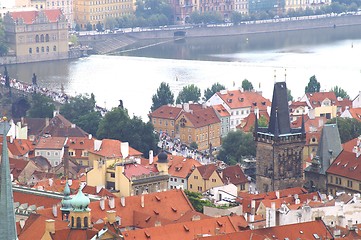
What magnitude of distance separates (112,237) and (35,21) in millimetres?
86823

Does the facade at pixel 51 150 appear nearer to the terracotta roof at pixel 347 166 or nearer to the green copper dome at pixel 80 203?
the terracotta roof at pixel 347 166

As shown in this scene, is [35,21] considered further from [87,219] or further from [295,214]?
[87,219]

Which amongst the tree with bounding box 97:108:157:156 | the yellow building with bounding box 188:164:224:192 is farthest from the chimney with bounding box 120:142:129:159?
the tree with bounding box 97:108:157:156

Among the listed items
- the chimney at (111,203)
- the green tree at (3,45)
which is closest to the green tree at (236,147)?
the chimney at (111,203)

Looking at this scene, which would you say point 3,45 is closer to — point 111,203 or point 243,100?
point 243,100

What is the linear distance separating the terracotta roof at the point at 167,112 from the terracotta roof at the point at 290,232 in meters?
32.2

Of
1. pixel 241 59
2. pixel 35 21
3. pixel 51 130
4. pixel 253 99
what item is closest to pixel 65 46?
pixel 35 21

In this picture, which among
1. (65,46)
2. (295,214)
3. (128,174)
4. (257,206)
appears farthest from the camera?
(65,46)

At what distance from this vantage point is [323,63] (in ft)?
357

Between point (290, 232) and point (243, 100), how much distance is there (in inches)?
1460

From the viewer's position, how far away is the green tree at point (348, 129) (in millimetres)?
63469

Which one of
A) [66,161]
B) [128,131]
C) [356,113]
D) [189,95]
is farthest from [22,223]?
[189,95]

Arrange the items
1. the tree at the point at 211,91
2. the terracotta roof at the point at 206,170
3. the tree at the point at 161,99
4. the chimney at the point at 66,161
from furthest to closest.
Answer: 1. the tree at the point at 211,91
2. the tree at the point at 161,99
3. the chimney at the point at 66,161
4. the terracotta roof at the point at 206,170

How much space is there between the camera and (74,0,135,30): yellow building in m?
141
